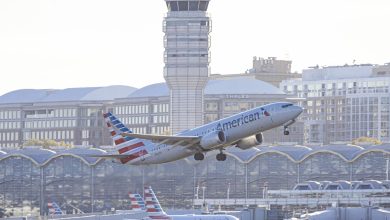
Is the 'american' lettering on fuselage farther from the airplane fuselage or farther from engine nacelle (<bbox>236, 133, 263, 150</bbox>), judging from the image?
engine nacelle (<bbox>236, 133, 263, 150</bbox>)

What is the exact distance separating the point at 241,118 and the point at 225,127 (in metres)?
2.26

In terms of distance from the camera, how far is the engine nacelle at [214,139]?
582 feet

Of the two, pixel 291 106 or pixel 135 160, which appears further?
pixel 135 160

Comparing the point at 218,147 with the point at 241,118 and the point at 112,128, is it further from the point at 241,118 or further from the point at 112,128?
the point at 112,128

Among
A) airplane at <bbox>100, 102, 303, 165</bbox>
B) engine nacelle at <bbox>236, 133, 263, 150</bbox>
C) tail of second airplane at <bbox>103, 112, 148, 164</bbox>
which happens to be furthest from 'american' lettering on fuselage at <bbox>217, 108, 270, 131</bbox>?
tail of second airplane at <bbox>103, 112, 148, 164</bbox>

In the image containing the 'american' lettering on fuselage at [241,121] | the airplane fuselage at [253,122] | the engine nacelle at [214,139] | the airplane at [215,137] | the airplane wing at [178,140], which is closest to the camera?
the airplane fuselage at [253,122]

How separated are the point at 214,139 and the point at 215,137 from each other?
0.26 m

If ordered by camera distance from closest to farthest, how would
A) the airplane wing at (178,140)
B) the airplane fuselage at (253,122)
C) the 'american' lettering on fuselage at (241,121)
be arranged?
the airplane fuselage at (253,122) < the 'american' lettering on fuselage at (241,121) < the airplane wing at (178,140)

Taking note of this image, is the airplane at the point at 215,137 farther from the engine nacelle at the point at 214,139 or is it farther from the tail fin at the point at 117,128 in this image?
the tail fin at the point at 117,128

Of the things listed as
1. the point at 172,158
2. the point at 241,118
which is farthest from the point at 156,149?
the point at 241,118

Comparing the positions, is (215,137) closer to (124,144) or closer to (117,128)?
(124,144)

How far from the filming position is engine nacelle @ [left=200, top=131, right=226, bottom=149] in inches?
6978

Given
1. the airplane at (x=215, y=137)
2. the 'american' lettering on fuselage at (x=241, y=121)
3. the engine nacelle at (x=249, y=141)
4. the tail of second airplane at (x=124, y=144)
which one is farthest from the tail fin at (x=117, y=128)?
the 'american' lettering on fuselage at (x=241, y=121)

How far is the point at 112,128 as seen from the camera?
650 feet
